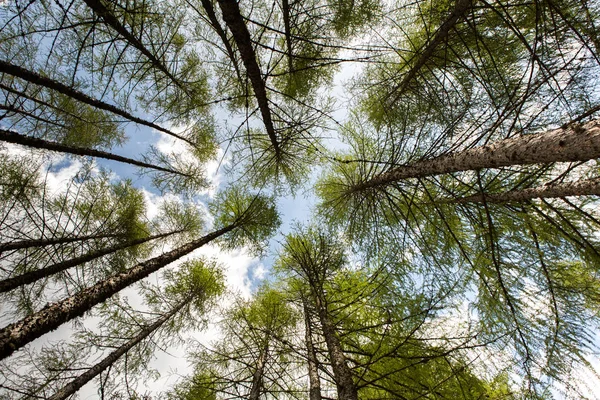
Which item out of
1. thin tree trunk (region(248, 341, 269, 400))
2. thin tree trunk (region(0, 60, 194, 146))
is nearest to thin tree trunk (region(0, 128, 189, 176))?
thin tree trunk (region(0, 60, 194, 146))

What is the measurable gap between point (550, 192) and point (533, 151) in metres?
1.31

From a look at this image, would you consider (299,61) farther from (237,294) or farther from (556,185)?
(237,294)

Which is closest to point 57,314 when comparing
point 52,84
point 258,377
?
point 258,377

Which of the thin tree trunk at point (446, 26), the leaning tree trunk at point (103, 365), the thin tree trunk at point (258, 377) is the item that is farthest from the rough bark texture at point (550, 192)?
the leaning tree trunk at point (103, 365)

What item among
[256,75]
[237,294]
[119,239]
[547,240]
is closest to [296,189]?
[237,294]

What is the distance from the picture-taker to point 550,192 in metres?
2.71

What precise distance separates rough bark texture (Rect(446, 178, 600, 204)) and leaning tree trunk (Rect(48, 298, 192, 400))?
643 cm

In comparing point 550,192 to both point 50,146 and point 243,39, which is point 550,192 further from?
point 50,146

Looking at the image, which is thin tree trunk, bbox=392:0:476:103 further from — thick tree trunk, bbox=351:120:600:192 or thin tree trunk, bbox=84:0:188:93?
thin tree trunk, bbox=84:0:188:93

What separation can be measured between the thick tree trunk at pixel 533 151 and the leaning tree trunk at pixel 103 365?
20.8 feet

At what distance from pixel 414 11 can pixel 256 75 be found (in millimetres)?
4034

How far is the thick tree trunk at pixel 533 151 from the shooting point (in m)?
1.56

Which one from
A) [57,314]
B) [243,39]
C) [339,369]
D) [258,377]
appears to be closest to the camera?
[243,39]

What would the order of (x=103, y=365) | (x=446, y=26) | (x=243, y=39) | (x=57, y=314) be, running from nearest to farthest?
(x=243, y=39), (x=57, y=314), (x=446, y=26), (x=103, y=365)
